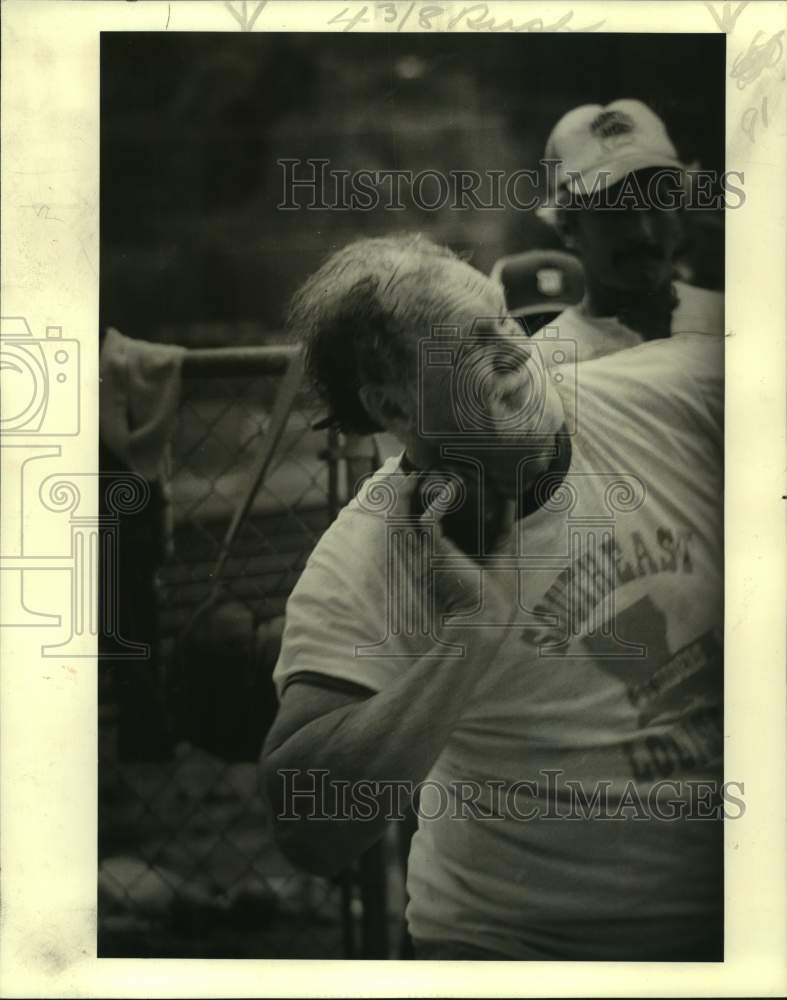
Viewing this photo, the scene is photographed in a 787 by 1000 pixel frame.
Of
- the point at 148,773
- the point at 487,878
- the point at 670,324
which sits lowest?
the point at 487,878

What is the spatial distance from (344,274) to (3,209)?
823mm

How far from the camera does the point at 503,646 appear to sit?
2.25 metres

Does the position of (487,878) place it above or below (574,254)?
below

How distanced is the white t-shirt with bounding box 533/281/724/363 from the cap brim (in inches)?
10.8

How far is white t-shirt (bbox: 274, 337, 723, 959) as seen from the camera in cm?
226

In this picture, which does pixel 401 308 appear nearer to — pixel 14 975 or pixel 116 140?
pixel 116 140

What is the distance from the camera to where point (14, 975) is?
231 cm

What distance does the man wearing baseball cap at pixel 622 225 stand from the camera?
2.27 meters

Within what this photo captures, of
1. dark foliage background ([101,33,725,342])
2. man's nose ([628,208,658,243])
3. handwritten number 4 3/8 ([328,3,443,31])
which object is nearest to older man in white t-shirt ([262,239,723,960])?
dark foliage background ([101,33,725,342])

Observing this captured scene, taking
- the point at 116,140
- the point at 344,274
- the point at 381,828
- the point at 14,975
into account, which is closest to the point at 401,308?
the point at 344,274

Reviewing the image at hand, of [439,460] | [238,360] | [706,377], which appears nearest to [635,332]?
[706,377]

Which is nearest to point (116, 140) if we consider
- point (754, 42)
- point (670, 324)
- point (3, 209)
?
point (3, 209)

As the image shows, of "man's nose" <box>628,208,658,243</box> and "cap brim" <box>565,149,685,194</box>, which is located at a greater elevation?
"cap brim" <box>565,149,685,194</box>

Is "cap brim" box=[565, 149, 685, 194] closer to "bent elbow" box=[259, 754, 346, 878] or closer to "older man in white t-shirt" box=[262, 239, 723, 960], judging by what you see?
"older man in white t-shirt" box=[262, 239, 723, 960]
